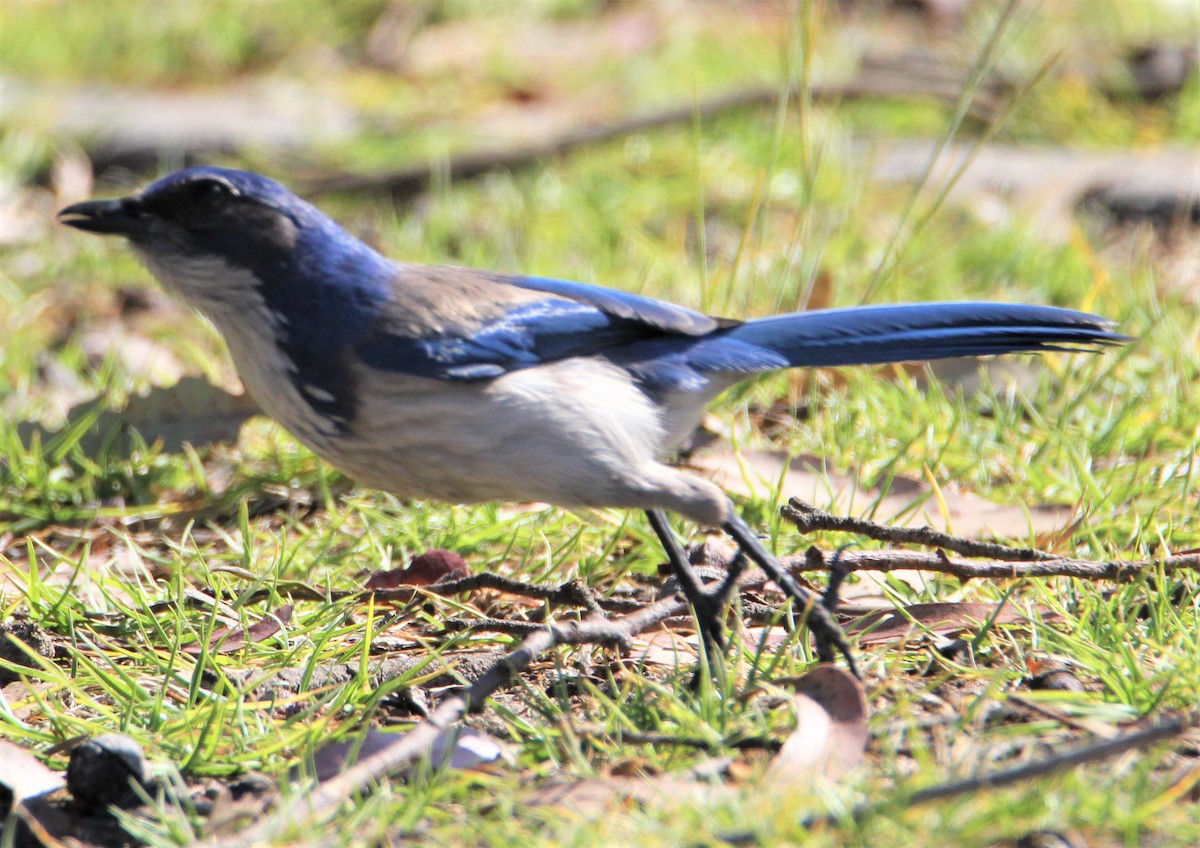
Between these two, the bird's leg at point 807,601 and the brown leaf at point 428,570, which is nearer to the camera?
the bird's leg at point 807,601

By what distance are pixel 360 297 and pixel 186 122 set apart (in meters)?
4.41

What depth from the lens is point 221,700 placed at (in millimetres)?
2547

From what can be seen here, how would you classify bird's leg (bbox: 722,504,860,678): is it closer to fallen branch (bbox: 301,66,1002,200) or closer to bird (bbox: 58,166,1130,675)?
bird (bbox: 58,166,1130,675)

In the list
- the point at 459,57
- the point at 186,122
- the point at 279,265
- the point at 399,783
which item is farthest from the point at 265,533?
the point at 459,57

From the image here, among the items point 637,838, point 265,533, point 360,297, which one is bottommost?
point 265,533

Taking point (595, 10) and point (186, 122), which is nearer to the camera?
point (186, 122)

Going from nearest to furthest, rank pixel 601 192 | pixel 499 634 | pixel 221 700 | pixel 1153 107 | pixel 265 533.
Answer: pixel 221 700 < pixel 499 634 < pixel 265 533 < pixel 601 192 < pixel 1153 107

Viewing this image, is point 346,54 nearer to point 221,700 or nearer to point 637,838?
point 221,700

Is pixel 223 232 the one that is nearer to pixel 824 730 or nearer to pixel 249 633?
pixel 249 633

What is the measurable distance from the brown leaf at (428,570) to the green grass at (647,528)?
11 centimetres

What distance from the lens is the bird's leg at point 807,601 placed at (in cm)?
268

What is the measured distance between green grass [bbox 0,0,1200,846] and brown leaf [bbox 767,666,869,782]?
5 centimetres

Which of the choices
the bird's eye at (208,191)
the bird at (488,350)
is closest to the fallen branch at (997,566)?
the bird at (488,350)

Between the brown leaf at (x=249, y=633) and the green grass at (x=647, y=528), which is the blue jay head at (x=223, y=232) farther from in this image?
the brown leaf at (x=249, y=633)
